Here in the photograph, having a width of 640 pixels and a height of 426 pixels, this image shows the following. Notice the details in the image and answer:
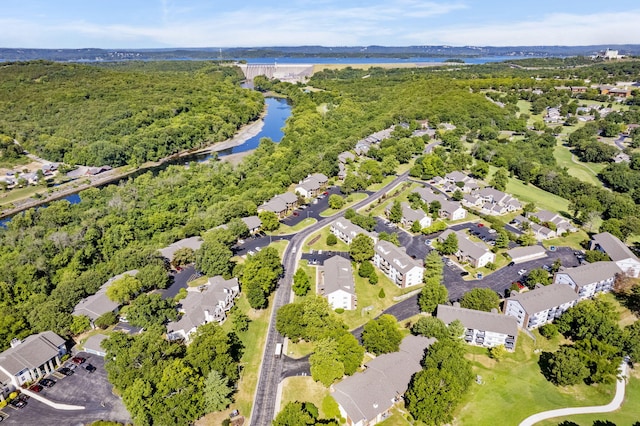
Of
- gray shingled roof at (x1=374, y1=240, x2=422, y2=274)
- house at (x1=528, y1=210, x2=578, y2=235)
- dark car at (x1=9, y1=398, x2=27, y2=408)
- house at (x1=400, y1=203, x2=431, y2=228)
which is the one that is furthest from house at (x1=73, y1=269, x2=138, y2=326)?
house at (x1=528, y1=210, x2=578, y2=235)

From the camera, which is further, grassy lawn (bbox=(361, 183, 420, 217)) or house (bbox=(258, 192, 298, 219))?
grassy lawn (bbox=(361, 183, 420, 217))

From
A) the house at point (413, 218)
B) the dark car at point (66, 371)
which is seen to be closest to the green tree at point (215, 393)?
the dark car at point (66, 371)

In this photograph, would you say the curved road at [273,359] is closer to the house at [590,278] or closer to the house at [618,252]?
the house at [590,278]

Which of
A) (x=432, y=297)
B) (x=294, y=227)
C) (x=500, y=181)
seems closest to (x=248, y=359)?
(x=432, y=297)

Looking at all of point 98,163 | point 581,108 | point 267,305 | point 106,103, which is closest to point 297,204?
point 267,305

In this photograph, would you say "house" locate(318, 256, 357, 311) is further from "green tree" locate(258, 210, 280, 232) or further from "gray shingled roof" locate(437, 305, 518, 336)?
"green tree" locate(258, 210, 280, 232)

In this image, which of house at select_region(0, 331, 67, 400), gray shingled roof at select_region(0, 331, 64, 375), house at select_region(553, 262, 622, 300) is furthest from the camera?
house at select_region(553, 262, 622, 300)
